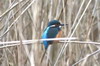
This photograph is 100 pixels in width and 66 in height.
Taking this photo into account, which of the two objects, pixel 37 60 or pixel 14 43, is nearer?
pixel 37 60

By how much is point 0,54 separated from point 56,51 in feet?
1.49

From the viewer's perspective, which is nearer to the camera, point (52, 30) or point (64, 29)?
point (52, 30)

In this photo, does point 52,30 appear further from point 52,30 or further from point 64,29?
point 64,29

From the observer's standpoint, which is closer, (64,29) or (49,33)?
(49,33)

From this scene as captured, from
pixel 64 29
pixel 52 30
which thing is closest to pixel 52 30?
pixel 52 30

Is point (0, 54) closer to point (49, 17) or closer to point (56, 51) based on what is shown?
point (56, 51)

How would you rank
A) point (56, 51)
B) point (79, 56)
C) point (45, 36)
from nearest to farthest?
point (45, 36) → point (79, 56) → point (56, 51)

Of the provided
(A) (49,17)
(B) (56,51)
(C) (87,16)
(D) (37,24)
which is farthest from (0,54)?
(D) (37,24)

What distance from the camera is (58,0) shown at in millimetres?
1585

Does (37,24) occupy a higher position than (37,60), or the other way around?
(37,24)

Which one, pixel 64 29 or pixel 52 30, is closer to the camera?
pixel 52 30

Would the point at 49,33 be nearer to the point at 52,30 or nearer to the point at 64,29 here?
the point at 52,30

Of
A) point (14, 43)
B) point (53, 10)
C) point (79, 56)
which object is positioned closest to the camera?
point (14, 43)

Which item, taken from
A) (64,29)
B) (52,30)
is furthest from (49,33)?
(64,29)
